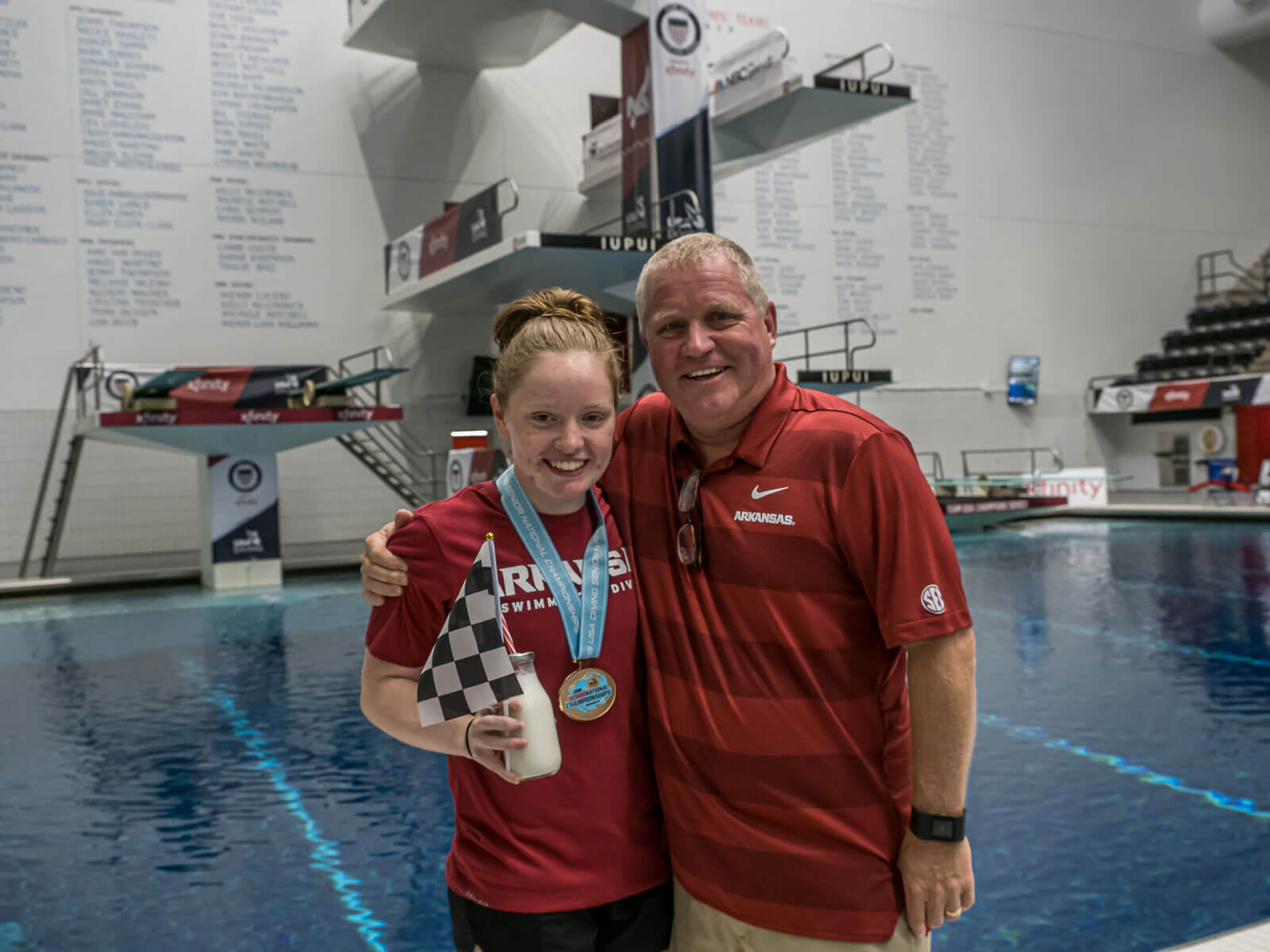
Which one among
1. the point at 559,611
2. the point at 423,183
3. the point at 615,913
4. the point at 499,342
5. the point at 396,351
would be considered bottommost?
the point at 615,913

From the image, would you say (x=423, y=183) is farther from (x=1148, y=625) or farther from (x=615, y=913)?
(x=615, y=913)

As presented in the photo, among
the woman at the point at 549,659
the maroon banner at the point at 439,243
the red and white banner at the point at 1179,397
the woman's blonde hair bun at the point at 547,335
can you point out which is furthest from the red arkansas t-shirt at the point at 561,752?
the red and white banner at the point at 1179,397

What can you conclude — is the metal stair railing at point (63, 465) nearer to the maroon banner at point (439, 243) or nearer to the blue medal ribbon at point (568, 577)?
Answer: the maroon banner at point (439, 243)

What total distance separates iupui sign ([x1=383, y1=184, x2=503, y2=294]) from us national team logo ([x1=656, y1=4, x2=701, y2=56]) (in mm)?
2932

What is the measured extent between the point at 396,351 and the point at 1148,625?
40.7 ft

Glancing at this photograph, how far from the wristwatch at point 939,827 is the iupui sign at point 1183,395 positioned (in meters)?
21.0

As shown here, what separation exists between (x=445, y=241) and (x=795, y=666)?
12.8 m

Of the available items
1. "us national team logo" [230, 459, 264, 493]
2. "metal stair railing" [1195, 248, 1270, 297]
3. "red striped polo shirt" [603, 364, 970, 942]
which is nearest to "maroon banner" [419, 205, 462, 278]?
"us national team logo" [230, 459, 264, 493]

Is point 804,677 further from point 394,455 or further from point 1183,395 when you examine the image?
point 1183,395

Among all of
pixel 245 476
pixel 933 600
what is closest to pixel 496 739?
pixel 933 600

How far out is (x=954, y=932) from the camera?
A: 9.70 ft

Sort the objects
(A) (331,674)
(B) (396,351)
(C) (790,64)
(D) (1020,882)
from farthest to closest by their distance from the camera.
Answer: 1. (C) (790,64)
2. (B) (396,351)
3. (A) (331,674)
4. (D) (1020,882)

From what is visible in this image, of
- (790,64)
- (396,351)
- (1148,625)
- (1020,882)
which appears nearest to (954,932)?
(1020,882)

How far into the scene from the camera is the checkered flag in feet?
4.92
